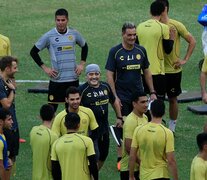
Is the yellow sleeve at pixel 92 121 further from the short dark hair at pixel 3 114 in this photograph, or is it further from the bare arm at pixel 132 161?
the short dark hair at pixel 3 114

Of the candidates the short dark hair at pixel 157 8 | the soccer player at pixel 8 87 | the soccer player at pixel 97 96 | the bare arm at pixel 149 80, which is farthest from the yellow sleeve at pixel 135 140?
the short dark hair at pixel 157 8

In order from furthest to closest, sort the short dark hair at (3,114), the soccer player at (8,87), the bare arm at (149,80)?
the bare arm at (149,80), the soccer player at (8,87), the short dark hair at (3,114)

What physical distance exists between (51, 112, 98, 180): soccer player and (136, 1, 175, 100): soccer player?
13.9 ft

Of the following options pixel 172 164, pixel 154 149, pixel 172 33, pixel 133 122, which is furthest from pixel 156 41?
pixel 172 164

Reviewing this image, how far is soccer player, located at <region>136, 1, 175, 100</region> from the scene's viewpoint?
1670 cm

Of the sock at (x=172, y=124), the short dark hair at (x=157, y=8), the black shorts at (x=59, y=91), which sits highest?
the short dark hair at (x=157, y=8)

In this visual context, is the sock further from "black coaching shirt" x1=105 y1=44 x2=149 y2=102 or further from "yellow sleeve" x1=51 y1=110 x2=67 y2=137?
"yellow sleeve" x1=51 y1=110 x2=67 y2=137

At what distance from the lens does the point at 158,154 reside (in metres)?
12.8

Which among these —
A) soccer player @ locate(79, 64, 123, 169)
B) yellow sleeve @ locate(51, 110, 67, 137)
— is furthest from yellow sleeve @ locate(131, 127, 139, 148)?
soccer player @ locate(79, 64, 123, 169)

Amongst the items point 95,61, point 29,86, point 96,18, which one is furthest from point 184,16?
point 29,86

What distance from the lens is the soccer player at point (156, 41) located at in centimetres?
1670

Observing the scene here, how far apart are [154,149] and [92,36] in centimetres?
1259

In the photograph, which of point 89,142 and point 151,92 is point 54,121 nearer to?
point 89,142

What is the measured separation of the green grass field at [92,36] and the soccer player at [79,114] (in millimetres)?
1699
